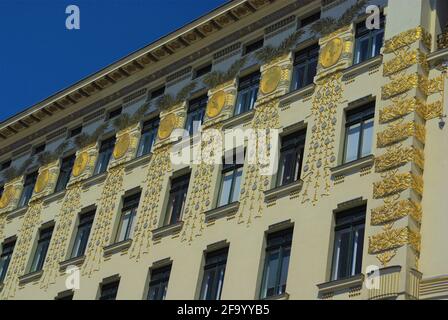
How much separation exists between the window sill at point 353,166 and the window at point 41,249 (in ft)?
43.6

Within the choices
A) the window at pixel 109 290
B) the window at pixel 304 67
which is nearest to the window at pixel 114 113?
the window at pixel 109 290

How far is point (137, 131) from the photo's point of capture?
37500 millimetres

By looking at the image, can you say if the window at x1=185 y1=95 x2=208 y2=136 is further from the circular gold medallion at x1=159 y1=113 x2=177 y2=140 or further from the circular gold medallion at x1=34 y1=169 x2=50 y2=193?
the circular gold medallion at x1=34 y1=169 x2=50 y2=193

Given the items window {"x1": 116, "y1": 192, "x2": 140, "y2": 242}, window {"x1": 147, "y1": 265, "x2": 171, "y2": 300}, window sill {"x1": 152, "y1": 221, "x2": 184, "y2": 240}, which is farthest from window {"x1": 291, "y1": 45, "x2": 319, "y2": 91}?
window {"x1": 147, "y1": 265, "x2": 171, "y2": 300}

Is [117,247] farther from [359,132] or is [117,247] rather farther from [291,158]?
[359,132]

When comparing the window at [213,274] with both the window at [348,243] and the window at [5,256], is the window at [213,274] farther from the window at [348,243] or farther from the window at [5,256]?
the window at [5,256]

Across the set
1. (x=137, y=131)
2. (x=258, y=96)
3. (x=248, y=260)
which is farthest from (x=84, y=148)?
(x=248, y=260)

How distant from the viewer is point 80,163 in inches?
1534

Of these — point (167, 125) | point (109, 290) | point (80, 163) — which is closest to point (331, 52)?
point (167, 125)

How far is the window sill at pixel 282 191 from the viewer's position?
97.0ft

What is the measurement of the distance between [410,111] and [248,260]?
246 inches

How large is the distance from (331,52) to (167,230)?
7673 mm

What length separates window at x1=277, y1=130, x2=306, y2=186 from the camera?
30.5m

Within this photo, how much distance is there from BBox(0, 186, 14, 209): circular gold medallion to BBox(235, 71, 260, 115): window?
12029 millimetres
